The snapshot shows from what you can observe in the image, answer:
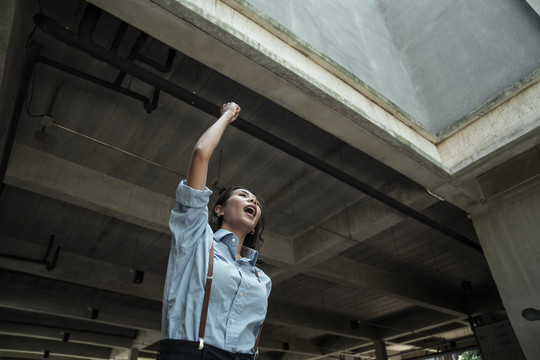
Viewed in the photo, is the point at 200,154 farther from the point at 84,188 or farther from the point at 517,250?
the point at 517,250

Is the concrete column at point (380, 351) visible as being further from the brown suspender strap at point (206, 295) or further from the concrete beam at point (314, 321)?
the brown suspender strap at point (206, 295)

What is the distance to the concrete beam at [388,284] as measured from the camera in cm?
768

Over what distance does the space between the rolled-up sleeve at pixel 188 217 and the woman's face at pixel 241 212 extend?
0.94ft

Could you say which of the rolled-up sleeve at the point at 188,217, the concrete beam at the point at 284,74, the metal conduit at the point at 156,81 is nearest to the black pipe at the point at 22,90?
the metal conduit at the point at 156,81

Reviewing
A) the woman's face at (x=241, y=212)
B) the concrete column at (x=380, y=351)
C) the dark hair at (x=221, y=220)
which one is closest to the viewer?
the woman's face at (x=241, y=212)

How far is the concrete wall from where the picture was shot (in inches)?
182

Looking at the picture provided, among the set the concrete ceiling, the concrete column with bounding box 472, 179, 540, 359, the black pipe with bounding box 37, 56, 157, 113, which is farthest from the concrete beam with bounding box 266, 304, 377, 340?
the black pipe with bounding box 37, 56, 157, 113

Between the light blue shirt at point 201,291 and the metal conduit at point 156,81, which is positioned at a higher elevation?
the metal conduit at point 156,81

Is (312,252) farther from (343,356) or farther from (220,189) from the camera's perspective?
(343,356)

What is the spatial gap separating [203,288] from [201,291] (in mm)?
10

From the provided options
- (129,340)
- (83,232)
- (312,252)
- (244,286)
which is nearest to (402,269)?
(312,252)

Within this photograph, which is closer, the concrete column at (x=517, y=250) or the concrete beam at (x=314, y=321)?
the concrete column at (x=517, y=250)

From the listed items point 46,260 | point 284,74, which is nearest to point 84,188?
point 46,260

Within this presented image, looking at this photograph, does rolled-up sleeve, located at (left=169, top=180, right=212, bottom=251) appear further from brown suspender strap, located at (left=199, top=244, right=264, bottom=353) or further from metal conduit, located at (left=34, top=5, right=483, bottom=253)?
metal conduit, located at (left=34, top=5, right=483, bottom=253)
